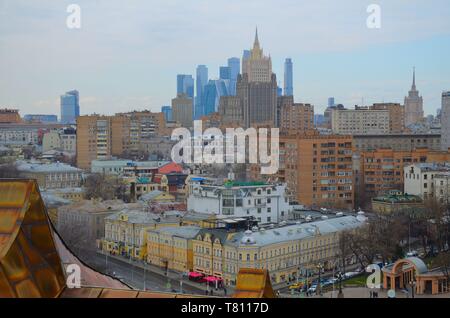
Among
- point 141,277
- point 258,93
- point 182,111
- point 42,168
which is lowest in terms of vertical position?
point 141,277

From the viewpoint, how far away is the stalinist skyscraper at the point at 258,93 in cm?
1597

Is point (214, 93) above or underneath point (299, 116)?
above

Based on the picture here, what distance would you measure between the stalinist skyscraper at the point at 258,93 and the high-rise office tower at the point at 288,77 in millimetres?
402

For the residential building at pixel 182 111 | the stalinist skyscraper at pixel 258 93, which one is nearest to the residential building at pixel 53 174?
the stalinist skyscraper at pixel 258 93

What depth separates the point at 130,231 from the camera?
20.6 feet

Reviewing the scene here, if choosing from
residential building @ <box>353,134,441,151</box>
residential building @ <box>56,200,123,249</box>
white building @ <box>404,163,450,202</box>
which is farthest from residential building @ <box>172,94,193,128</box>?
residential building @ <box>56,200,123,249</box>

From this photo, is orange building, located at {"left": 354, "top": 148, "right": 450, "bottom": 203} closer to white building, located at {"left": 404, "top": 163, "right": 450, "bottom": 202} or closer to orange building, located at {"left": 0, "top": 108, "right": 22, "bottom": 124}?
white building, located at {"left": 404, "top": 163, "right": 450, "bottom": 202}

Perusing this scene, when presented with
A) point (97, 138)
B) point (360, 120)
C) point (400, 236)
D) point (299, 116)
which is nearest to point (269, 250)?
point (400, 236)

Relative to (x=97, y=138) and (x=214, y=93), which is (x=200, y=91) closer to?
(x=214, y=93)

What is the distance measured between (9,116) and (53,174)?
339 inches

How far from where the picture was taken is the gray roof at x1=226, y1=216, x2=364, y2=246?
5074mm

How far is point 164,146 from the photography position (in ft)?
49.8

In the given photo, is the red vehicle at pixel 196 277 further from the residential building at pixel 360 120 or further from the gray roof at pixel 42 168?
the residential building at pixel 360 120

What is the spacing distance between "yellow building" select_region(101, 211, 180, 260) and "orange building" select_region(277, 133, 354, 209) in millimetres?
2420
